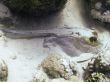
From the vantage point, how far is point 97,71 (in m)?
5.66

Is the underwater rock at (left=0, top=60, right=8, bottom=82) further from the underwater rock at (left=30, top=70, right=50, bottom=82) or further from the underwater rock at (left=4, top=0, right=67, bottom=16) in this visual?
the underwater rock at (left=4, top=0, right=67, bottom=16)

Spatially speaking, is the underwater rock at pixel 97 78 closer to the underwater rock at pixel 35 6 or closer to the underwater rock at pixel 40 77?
the underwater rock at pixel 40 77

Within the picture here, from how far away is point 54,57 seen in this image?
5.68 metres

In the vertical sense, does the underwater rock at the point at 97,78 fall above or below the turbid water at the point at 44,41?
below

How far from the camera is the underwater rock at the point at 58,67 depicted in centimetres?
547

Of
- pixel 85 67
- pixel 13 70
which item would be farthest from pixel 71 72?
pixel 13 70

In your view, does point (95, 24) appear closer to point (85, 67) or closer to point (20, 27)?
point (85, 67)

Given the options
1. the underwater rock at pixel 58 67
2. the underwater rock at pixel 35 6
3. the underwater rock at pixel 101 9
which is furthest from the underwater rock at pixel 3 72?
the underwater rock at pixel 101 9

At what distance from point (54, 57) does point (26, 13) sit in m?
1.54

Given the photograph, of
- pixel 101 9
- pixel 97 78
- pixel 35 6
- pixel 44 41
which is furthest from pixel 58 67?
pixel 101 9

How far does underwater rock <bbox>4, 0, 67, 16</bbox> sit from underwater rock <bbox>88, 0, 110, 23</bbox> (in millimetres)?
1044

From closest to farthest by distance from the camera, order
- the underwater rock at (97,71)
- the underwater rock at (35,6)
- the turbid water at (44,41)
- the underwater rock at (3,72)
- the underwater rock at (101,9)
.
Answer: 1. the underwater rock at (3,72)
2. the underwater rock at (97,71)
3. the turbid water at (44,41)
4. the underwater rock at (35,6)
5. the underwater rock at (101,9)

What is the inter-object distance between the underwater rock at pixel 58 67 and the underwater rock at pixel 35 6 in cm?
126

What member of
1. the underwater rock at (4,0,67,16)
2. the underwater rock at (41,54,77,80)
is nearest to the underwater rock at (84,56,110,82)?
the underwater rock at (41,54,77,80)
